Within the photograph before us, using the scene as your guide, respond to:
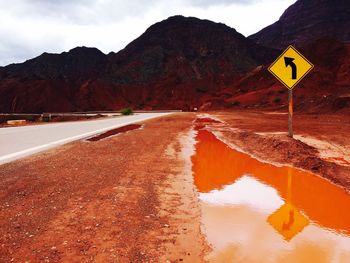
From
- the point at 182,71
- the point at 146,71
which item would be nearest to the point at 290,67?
the point at 182,71

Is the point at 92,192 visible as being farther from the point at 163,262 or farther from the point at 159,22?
the point at 159,22

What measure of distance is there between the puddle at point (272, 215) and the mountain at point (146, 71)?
80.0m

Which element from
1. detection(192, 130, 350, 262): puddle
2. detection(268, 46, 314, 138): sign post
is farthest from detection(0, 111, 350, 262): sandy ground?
detection(268, 46, 314, 138): sign post

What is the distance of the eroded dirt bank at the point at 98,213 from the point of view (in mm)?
4145

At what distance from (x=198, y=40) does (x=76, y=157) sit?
A: 11256 centimetres

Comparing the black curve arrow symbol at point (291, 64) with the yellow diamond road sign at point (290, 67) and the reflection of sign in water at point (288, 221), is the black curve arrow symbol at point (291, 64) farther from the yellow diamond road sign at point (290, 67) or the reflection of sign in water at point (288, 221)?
the reflection of sign in water at point (288, 221)

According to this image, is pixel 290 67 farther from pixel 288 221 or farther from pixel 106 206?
pixel 106 206

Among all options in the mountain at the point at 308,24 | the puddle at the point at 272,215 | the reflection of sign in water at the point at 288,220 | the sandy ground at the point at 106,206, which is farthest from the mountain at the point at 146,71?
the reflection of sign in water at the point at 288,220

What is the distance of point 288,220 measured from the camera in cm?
571

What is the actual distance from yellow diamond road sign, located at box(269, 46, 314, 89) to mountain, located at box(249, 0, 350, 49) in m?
135

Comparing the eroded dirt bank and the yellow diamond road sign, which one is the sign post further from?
the eroded dirt bank

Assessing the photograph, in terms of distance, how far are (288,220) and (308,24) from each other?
522ft

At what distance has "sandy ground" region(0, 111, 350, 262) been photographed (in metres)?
4.18

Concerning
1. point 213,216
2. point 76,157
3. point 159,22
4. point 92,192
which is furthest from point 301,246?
point 159,22
